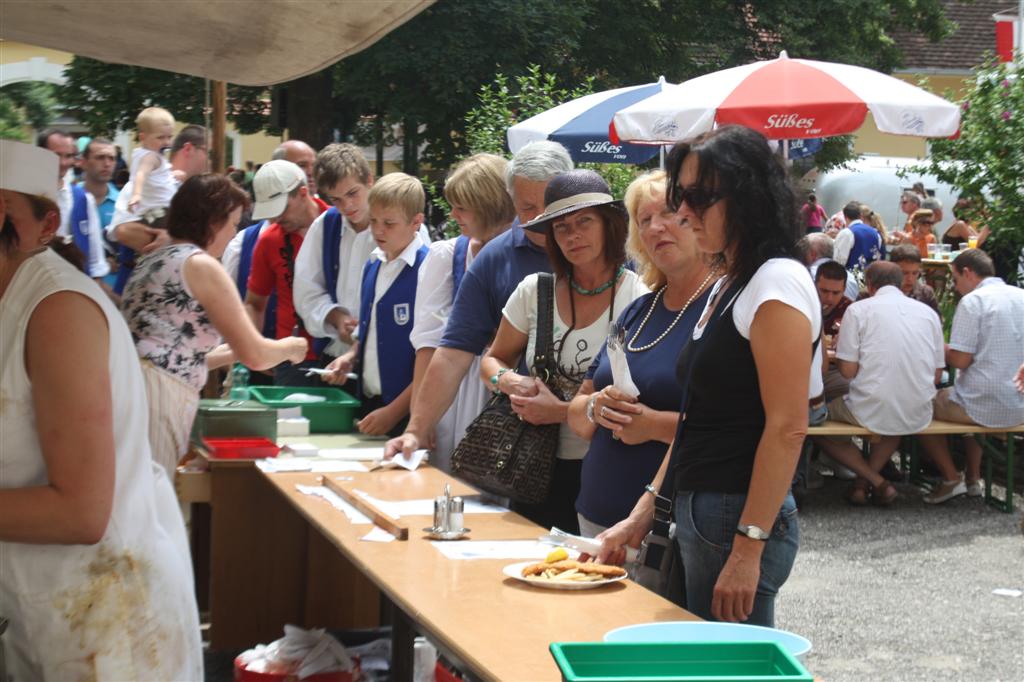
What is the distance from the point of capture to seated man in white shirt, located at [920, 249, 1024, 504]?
866 cm

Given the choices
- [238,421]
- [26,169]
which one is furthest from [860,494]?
[26,169]

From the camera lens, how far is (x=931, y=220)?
1599 cm

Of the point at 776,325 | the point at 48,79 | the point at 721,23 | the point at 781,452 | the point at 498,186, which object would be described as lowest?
the point at 781,452

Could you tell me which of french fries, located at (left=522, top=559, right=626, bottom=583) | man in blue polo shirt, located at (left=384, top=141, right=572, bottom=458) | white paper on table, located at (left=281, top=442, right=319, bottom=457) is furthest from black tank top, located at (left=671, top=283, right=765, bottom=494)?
white paper on table, located at (left=281, top=442, right=319, bottom=457)

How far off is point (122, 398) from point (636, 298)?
1945mm

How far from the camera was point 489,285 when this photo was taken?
→ 4480mm

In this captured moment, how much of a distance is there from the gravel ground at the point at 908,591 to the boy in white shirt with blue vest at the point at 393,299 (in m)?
2.03

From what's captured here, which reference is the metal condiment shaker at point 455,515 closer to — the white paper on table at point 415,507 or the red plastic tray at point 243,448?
the white paper on table at point 415,507

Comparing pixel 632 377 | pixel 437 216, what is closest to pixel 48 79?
pixel 437 216

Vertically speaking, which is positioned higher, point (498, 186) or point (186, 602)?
point (498, 186)

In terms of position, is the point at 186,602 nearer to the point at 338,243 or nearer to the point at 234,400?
the point at 234,400

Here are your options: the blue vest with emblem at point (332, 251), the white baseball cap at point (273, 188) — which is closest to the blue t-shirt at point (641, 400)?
the blue vest with emblem at point (332, 251)

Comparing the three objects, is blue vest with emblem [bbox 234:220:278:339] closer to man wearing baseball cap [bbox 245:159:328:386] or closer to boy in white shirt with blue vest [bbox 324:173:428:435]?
man wearing baseball cap [bbox 245:159:328:386]

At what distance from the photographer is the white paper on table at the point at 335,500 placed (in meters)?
3.71
